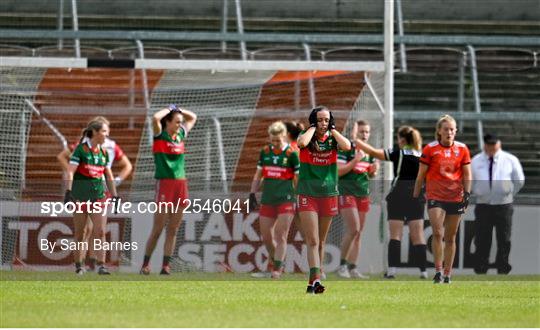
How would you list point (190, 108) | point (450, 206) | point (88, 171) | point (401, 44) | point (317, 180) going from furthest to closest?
1. point (401, 44)
2. point (190, 108)
3. point (88, 171)
4. point (450, 206)
5. point (317, 180)

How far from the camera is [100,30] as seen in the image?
25031mm

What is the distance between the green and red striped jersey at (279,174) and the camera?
56.3 ft

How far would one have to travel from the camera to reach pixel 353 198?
17594 millimetres

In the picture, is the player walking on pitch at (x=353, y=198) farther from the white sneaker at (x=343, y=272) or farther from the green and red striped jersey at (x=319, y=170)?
the green and red striped jersey at (x=319, y=170)

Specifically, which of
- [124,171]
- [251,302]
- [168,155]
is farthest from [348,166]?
[251,302]

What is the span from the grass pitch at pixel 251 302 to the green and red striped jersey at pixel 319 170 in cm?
108

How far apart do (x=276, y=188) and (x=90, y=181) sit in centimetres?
243

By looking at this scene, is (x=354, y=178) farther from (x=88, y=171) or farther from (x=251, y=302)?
(x=251, y=302)

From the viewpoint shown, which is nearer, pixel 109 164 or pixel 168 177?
pixel 168 177

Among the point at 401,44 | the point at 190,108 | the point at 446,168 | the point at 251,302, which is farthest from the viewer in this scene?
the point at 401,44

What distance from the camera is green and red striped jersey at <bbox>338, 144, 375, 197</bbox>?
57.6 feet

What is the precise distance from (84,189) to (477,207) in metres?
5.40

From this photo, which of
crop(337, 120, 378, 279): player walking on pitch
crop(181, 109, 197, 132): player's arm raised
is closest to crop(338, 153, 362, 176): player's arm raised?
crop(337, 120, 378, 279): player walking on pitch

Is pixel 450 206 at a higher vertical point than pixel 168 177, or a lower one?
lower
